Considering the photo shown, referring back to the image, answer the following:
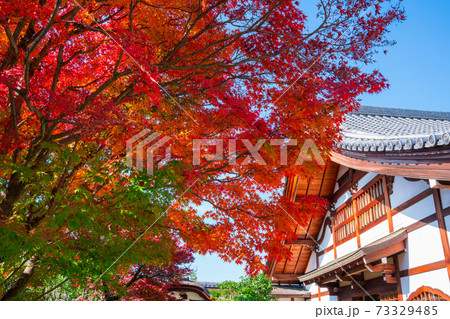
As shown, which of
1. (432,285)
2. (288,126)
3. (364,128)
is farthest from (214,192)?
(364,128)

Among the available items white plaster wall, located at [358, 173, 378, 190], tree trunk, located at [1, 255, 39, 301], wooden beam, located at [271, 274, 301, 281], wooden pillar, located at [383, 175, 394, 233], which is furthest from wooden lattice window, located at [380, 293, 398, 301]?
tree trunk, located at [1, 255, 39, 301]

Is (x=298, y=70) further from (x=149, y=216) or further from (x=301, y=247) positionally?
(x=301, y=247)

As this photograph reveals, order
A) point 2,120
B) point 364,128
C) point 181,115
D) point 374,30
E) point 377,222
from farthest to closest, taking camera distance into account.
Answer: point 364,128
point 377,222
point 181,115
point 374,30
point 2,120

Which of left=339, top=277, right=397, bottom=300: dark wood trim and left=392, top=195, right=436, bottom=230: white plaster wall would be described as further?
left=339, top=277, right=397, bottom=300: dark wood trim

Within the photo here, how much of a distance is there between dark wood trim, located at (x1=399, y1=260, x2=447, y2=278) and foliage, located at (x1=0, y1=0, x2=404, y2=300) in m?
3.34

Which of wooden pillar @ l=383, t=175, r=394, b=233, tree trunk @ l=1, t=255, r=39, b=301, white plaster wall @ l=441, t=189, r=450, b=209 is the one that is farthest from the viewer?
wooden pillar @ l=383, t=175, r=394, b=233

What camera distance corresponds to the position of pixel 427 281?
26.0ft

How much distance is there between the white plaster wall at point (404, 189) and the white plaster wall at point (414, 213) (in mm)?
269

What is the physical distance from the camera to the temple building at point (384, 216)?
7359 mm

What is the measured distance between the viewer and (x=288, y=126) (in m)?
6.71

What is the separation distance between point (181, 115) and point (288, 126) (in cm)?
220

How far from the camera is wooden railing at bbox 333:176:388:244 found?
403 inches

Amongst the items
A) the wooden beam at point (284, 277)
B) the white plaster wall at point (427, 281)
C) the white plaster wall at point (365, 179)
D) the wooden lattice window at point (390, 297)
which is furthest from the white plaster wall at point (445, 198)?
the wooden beam at point (284, 277)

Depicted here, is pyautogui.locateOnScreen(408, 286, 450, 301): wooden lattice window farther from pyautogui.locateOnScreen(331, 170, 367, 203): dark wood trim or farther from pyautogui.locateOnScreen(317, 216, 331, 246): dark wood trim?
pyautogui.locateOnScreen(317, 216, 331, 246): dark wood trim
